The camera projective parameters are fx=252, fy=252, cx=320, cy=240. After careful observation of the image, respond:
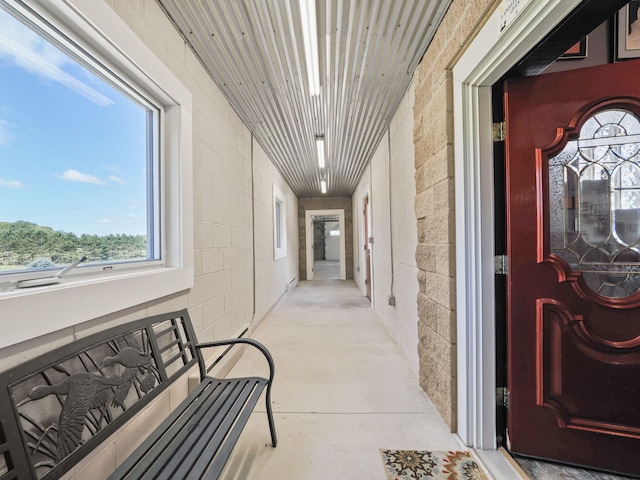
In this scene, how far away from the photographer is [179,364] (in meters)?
1.68

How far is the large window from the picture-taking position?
0.91 metres

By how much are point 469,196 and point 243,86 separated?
7.09 feet

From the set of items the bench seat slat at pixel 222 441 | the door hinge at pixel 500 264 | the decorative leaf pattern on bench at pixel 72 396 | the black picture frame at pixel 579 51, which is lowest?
the bench seat slat at pixel 222 441

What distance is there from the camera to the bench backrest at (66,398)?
730mm

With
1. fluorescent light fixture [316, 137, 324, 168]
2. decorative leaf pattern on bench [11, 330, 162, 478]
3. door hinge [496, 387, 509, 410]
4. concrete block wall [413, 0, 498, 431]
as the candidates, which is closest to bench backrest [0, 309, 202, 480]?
decorative leaf pattern on bench [11, 330, 162, 478]

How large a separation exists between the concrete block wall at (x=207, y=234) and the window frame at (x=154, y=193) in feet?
0.21

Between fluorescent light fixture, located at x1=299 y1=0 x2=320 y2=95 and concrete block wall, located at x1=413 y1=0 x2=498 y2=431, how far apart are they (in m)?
0.81

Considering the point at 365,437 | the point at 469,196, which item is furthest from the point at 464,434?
the point at 469,196

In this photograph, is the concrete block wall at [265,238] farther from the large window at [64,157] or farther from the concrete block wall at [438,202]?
the concrete block wall at [438,202]

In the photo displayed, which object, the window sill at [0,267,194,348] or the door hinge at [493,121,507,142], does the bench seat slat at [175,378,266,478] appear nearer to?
the window sill at [0,267,194,348]

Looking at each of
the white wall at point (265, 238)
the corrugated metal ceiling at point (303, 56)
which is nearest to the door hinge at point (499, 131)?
the corrugated metal ceiling at point (303, 56)

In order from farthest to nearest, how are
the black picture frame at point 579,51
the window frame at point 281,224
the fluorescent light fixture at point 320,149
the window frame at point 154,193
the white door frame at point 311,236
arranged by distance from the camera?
the white door frame at point 311,236
the window frame at point 281,224
the fluorescent light fixture at point 320,149
the black picture frame at point 579,51
the window frame at point 154,193

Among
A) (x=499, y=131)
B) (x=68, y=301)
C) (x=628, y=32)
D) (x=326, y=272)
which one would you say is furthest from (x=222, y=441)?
(x=326, y=272)

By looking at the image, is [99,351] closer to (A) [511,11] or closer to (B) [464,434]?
(B) [464,434]
